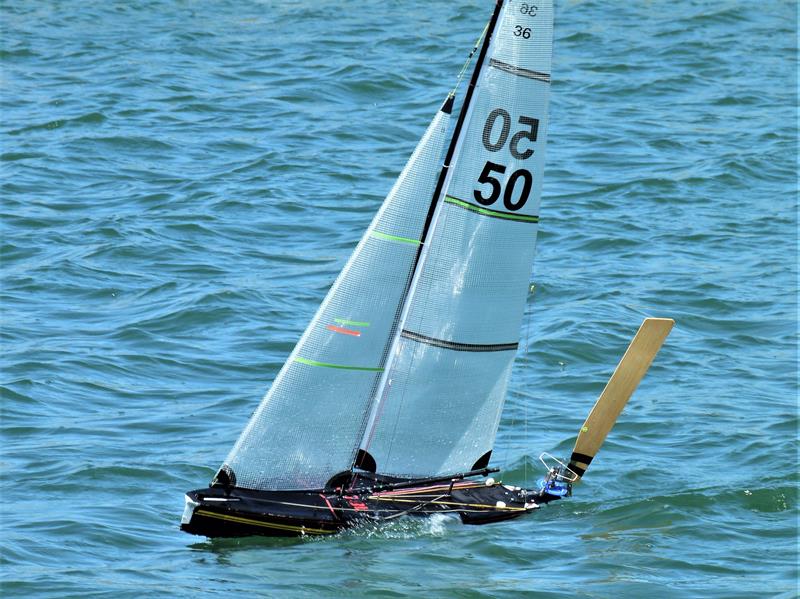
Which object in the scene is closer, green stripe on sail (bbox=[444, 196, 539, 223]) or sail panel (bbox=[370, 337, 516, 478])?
green stripe on sail (bbox=[444, 196, 539, 223])

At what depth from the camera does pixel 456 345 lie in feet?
45.9

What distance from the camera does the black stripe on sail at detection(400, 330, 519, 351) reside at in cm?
1379

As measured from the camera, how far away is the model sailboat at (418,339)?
13.3 metres

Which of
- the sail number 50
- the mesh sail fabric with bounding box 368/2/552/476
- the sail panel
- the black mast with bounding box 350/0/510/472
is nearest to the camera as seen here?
the black mast with bounding box 350/0/510/472

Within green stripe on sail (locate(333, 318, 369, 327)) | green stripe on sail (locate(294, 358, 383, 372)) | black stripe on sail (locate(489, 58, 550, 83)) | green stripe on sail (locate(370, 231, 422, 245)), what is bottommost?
green stripe on sail (locate(294, 358, 383, 372))

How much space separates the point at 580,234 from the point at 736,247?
2862 mm

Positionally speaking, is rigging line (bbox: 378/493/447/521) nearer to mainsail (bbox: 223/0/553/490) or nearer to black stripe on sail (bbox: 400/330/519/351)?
mainsail (bbox: 223/0/553/490)

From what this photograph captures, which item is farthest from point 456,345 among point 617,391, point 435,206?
point 617,391

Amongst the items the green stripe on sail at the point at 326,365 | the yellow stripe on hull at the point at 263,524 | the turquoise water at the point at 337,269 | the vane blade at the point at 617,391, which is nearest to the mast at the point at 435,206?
the green stripe on sail at the point at 326,365

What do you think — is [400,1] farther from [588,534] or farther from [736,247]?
[588,534]

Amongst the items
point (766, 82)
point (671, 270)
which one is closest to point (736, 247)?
point (671, 270)

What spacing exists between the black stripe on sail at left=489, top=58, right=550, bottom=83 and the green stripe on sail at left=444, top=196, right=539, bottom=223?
4.53ft

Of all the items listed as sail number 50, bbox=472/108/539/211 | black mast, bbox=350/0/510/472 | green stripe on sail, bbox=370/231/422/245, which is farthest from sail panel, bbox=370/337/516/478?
sail number 50, bbox=472/108/539/211

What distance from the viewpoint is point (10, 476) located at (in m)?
15.5
